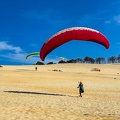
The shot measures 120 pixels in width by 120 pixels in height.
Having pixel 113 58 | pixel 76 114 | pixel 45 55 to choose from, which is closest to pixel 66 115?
pixel 76 114

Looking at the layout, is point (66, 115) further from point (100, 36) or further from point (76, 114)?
point (100, 36)

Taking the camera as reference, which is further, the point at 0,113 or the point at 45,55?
the point at 45,55

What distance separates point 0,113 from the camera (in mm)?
14336

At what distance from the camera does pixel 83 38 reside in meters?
21.3

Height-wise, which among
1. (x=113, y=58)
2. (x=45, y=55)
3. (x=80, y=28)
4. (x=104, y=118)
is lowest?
(x=104, y=118)

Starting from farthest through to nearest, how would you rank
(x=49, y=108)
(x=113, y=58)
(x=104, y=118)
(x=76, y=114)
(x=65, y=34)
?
(x=113, y=58), (x=65, y=34), (x=49, y=108), (x=76, y=114), (x=104, y=118)

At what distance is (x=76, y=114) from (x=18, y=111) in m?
3.00

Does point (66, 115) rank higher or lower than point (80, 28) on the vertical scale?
lower

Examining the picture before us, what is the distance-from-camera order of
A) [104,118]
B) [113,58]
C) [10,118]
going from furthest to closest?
[113,58] → [104,118] → [10,118]

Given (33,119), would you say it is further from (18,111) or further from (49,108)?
(49,108)

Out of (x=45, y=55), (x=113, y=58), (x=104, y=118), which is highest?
(x=113, y=58)

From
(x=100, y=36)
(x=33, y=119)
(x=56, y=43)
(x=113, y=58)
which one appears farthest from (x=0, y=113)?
(x=113, y=58)

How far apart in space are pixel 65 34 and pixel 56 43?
38.6 inches

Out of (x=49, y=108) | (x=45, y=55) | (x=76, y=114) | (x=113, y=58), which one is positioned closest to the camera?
(x=76, y=114)
